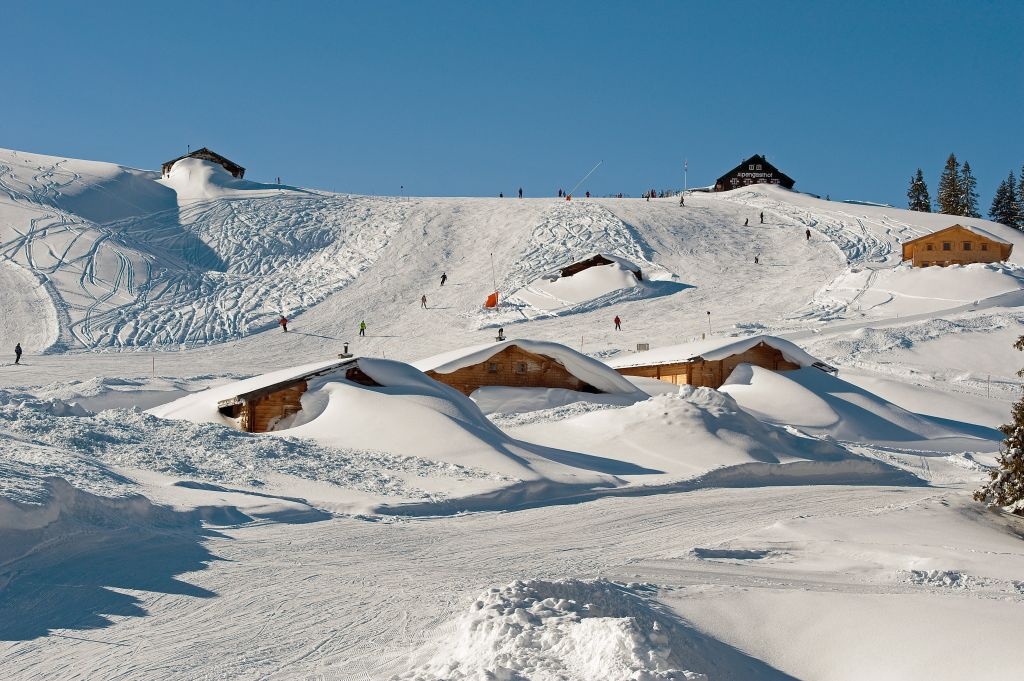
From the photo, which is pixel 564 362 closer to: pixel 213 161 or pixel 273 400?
pixel 273 400

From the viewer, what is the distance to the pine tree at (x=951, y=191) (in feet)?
300

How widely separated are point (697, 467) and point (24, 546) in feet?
47.6

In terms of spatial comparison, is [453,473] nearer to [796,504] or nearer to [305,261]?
[796,504]

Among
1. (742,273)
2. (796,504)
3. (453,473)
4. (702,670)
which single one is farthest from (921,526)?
(742,273)

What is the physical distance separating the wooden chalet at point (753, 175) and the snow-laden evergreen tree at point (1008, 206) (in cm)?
1687

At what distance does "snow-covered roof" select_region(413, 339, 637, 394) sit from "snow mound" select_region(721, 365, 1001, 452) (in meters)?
3.98

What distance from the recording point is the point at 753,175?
99750 mm

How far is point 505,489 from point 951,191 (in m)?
81.8

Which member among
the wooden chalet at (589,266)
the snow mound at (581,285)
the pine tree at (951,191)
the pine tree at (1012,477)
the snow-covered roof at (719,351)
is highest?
the pine tree at (951,191)

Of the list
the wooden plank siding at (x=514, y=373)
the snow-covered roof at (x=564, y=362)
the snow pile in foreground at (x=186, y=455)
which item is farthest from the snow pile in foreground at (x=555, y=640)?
the wooden plank siding at (x=514, y=373)

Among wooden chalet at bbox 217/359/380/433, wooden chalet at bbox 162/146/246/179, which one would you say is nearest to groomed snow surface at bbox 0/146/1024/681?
wooden chalet at bbox 217/359/380/433

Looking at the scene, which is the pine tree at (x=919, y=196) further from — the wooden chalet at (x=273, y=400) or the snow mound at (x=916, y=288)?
the wooden chalet at (x=273, y=400)

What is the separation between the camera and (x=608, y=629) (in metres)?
9.31

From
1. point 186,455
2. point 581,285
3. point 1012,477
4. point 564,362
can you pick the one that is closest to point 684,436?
point 1012,477
